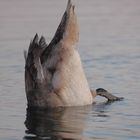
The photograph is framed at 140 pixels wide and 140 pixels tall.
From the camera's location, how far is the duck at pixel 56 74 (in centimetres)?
1195

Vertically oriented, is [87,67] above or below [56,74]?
above

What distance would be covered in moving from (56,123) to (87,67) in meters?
4.24

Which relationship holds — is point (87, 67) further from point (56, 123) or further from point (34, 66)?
point (56, 123)

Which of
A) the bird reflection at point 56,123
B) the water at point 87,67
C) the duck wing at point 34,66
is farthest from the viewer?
the duck wing at point 34,66

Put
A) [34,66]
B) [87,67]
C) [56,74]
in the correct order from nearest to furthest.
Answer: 1. [34,66]
2. [56,74]
3. [87,67]

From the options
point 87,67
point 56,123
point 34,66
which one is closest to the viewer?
point 56,123

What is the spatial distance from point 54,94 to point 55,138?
2.15 meters

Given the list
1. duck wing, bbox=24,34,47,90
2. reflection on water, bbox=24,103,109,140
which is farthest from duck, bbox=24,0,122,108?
reflection on water, bbox=24,103,109,140

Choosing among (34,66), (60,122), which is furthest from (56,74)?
(60,122)

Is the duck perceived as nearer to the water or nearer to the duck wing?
the duck wing

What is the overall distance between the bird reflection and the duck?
172 millimetres

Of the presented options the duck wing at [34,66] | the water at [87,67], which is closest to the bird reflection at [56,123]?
the water at [87,67]

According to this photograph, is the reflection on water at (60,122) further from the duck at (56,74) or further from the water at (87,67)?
the duck at (56,74)

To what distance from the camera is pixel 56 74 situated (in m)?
12.0
